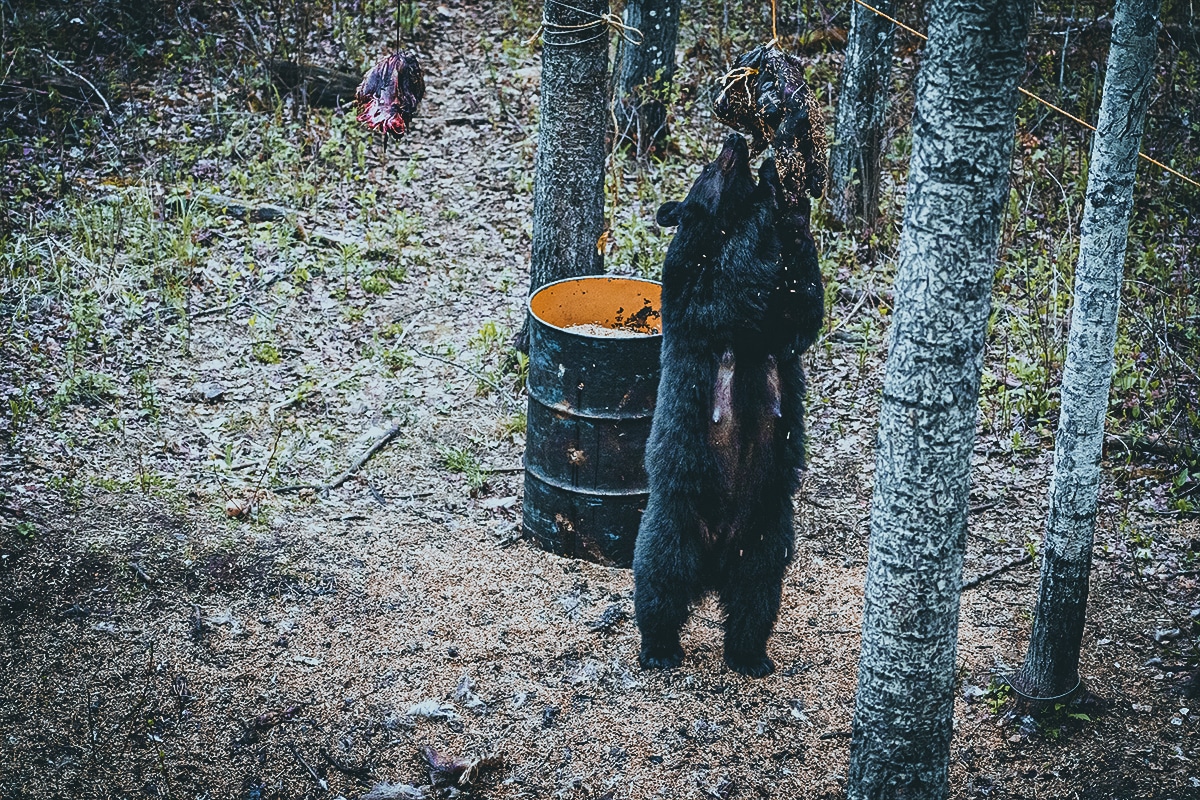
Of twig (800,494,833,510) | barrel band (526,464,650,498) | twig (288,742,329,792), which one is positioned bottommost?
twig (288,742,329,792)

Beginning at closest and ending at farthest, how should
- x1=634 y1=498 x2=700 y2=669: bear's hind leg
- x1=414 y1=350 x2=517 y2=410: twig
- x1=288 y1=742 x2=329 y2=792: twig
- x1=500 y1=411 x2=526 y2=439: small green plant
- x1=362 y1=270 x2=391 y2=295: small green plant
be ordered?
1. x1=288 y1=742 x2=329 y2=792: twig
2. x1=634 y1=498 x2=700 y2=669: bear's hind leg
3. x1=500 y1=411 x2=526 y2=439: small green plant
4. x1=414 y1=350 x2=517 y2=410: twig
5. x1=362 y1=270 x2=391 y2=295: small green plant

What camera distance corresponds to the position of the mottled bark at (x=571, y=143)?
5.21 metres

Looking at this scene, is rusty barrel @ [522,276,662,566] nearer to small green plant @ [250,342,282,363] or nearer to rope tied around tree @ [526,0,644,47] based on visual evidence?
rope tied around tree @ [526,0,644,47]

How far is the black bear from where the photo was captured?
12.0 ft

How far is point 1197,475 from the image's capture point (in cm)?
512

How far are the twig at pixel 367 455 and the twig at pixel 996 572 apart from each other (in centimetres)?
338

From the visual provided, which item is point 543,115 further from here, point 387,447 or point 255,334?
point 255,334

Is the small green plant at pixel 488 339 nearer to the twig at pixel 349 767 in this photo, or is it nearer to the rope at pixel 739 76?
the twig at pixel 349 767

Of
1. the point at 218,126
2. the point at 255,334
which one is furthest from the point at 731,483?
the point at 218,126

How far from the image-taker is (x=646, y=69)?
8.58 metres

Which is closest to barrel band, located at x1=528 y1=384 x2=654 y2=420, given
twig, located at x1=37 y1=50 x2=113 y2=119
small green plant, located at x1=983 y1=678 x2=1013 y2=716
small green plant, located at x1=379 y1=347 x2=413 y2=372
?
small green plant, located at x1=983 y1=678 x2=1013 y2=716

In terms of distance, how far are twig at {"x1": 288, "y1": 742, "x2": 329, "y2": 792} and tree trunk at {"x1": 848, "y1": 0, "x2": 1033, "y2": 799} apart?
1883 mm

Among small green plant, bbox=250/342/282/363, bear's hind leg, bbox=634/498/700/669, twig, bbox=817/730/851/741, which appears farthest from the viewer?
small green plant, bbox=250/342/282/363

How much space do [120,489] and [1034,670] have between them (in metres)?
4.62
